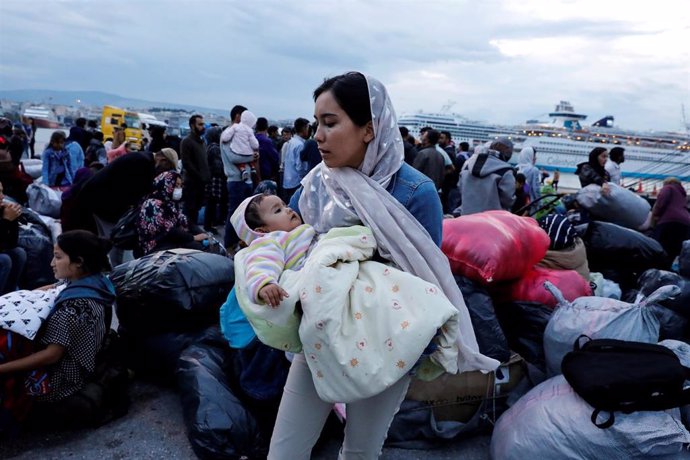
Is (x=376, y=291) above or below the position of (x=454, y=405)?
above

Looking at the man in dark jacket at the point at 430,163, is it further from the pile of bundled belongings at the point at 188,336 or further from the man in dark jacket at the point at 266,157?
the pile of bundled belongings at the point at 188,336

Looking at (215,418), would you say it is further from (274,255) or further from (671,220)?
(671,220)

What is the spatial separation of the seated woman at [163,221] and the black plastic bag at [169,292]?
634mm

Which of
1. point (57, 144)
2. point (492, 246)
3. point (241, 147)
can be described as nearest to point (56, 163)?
point (57, 144)

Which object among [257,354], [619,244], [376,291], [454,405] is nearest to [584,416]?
[454,405]

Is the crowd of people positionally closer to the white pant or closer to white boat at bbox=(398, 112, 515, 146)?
the white pant

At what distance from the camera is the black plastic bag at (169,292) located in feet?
8.65

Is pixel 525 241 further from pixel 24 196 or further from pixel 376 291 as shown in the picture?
pixel 24 196

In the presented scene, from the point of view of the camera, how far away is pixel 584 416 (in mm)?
1944

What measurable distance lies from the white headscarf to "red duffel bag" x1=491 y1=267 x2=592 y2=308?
157 centimetres

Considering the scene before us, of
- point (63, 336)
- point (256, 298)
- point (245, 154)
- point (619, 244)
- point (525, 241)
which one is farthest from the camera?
point (245, 154)

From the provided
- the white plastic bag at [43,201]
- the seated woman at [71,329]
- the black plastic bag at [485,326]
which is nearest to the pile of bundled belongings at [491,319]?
the black plastic bag at [485,326]

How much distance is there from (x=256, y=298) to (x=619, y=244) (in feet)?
10.9

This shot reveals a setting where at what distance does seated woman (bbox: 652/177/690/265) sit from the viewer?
4359 mm
